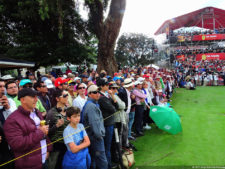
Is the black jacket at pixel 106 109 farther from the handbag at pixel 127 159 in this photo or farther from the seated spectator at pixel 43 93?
the seated spectator at pixel 43 93

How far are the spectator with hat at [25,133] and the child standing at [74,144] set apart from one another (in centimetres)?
44

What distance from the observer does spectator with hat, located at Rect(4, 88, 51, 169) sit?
192cm

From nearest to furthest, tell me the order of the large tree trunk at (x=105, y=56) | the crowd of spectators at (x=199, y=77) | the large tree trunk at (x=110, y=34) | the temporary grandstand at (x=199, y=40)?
the large tree trunk at (x=110, y=34) → the large tree trunk at (x=105, y=56) → the crowd of spectators at (x=199, y=77) → the temporary grandstand at (x=199, y=40)

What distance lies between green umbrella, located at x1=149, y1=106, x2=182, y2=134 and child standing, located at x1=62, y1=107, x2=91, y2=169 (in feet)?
10.5

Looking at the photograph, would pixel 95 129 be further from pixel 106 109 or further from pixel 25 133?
pixel 25 133

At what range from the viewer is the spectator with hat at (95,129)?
2.98m

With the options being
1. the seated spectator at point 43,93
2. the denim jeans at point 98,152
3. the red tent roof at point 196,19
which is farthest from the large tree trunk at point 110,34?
the red tent roof at point 196,19

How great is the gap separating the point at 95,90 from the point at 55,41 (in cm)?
1460

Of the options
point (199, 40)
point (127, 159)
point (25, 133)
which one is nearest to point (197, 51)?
point (199, 40)

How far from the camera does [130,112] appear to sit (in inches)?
201

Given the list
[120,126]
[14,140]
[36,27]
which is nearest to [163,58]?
[36,27]

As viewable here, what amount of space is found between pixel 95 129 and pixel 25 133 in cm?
122

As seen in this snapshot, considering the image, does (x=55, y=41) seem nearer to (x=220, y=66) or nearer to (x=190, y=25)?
(x=220, y=66)

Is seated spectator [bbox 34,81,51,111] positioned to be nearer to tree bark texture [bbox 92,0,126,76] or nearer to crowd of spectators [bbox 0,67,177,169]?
crowd of spectators [bbox 0,67,177,169]
